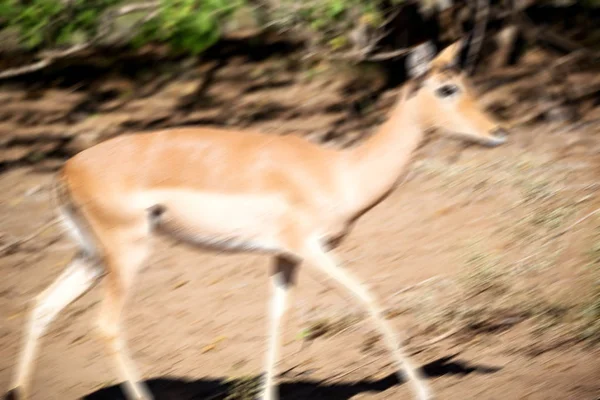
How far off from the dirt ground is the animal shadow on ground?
12 millimetres

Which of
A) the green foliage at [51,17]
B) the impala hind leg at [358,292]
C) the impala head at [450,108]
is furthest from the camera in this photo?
the green foliage at [51,17]

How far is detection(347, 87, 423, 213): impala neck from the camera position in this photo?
4.69 meters

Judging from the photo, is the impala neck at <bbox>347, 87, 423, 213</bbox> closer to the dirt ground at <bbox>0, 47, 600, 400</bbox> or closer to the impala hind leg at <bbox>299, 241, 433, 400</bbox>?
the dirt ground at <bbox>0, 47, 600, 400</bbox>

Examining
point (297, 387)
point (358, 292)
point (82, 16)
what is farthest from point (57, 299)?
point (82, 16)

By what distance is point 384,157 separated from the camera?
4770 mm

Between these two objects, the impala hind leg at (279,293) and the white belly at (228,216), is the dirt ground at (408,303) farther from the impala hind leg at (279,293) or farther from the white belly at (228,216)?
the white belly at (228,216)

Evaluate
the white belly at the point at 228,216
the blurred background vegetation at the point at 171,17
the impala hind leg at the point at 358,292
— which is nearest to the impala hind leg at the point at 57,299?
the white belly at the point at 228,216

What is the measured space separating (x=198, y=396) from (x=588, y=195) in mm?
3077

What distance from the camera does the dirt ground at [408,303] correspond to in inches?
195

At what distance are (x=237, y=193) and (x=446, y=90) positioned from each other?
117 centimetres

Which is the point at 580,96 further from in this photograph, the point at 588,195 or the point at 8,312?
the point at 8,312

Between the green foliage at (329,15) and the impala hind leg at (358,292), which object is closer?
the impala hind leg at (358,292)

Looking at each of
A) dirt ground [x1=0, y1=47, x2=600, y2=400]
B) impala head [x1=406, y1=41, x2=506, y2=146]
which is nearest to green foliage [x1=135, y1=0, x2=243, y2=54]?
dirt ground [x1=0, y1=47, x2=600, y2=400]

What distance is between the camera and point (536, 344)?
5.05 metres
